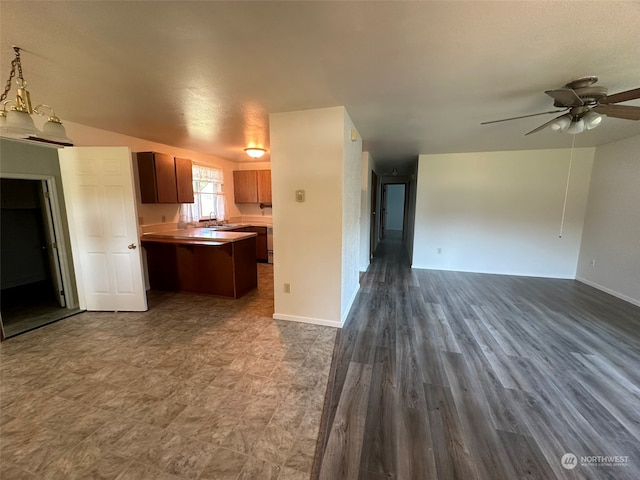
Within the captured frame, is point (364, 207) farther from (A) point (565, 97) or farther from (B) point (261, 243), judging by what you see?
(A) point (565, 97)

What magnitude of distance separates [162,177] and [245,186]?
7.77ft

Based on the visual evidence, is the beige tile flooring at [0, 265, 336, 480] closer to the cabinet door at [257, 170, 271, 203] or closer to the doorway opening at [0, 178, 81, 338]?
the doorway opening at [0, 178, 81, 338]

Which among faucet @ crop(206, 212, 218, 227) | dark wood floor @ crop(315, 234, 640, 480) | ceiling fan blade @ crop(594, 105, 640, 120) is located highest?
ceiling fan blade @ crop(594, 105, 640, 120)

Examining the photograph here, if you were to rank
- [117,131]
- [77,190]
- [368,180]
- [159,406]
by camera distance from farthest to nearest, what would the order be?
[368,180], [117,131], [77,190], [159,406]

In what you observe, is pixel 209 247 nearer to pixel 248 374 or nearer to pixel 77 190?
pixel 77 190

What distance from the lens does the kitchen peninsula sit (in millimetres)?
3840

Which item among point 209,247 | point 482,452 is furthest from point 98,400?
point 482,452

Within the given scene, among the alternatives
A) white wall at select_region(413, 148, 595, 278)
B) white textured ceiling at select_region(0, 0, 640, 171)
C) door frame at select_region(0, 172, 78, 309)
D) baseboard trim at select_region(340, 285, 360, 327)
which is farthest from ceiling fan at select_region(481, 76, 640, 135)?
door frame at select_region(0, 172, 78, 309)

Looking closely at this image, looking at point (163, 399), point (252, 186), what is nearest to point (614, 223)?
point (163, 399)

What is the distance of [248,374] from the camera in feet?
7.17

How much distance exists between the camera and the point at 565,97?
6.31ft

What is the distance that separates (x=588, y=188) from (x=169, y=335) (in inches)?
280

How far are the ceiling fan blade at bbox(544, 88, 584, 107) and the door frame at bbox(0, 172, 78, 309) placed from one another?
17.1ft

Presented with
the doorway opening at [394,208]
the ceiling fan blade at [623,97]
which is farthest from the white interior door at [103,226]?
the doorway opening at [394,208]
